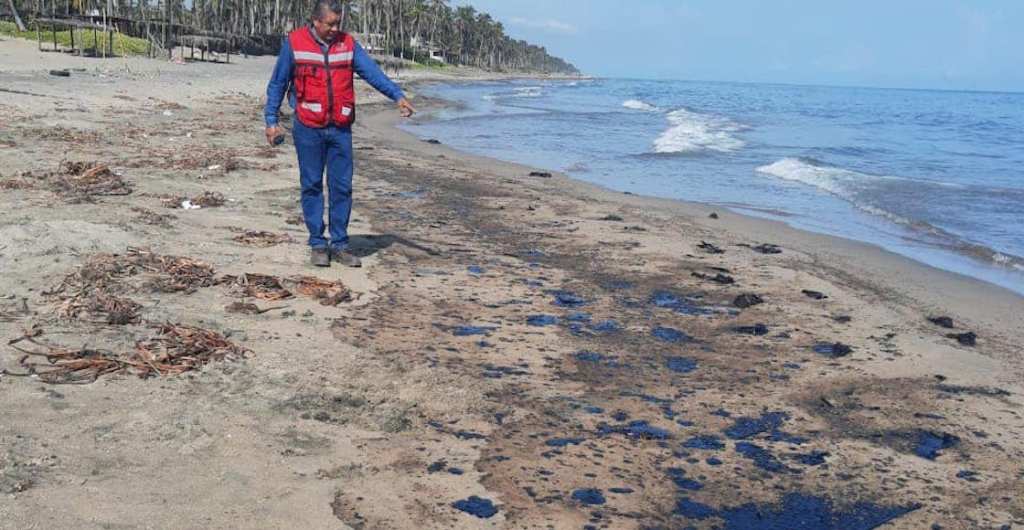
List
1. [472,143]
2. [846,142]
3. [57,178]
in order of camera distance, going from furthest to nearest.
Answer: [846,142] → [472,143] → [57,178]

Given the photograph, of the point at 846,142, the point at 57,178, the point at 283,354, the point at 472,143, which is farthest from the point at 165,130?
the point at 846,142

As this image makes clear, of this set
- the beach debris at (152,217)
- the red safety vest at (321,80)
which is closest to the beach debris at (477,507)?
the red safety vest at (321,80)

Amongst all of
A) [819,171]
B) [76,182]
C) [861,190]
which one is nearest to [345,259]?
[76,182]

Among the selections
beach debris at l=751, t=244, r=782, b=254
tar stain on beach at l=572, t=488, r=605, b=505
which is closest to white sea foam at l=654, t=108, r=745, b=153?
beach debris at l=751, t=244, r=782, b=254

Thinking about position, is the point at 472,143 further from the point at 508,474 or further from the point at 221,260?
the point at 508,474

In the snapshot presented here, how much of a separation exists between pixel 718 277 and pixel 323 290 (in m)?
3.34

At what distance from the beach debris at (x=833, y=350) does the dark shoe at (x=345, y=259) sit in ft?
10.6

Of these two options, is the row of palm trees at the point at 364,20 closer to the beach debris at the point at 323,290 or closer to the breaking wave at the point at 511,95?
the breaking wave at the point at 511,95

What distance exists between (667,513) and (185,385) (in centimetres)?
216

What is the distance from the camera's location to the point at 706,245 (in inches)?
342

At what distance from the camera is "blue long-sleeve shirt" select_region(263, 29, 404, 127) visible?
19.7 ft

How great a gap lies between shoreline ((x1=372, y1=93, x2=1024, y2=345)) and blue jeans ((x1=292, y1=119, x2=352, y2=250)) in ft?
15.2

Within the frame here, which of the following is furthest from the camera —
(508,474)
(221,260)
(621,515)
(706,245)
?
(706,245)

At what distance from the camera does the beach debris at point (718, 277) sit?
7.03 meters
